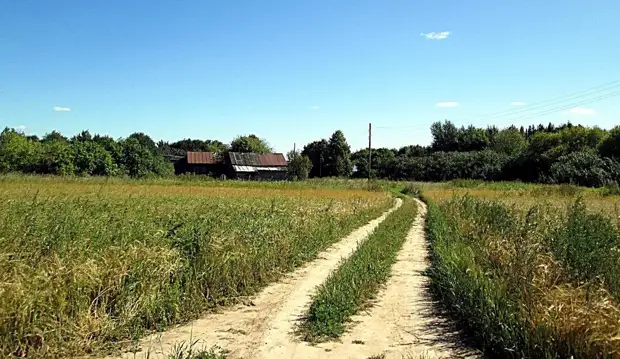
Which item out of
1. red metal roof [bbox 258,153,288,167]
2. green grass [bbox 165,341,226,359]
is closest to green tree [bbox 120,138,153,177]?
red metal roof [bbox 258,153,288,167]

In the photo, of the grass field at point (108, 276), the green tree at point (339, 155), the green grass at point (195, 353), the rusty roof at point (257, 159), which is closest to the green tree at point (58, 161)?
the rusty roof at point (257, 159)

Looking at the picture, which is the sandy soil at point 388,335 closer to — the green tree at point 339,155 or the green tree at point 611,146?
the green tree at point 611,146

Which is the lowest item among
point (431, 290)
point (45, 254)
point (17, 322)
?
point (431, 290)

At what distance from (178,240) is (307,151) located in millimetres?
90099

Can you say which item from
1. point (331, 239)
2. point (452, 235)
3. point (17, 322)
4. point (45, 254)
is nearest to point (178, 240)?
point (45, 254)

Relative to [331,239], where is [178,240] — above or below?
above

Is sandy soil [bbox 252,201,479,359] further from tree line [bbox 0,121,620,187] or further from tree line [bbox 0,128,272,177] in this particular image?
tree line [bbox 0,128,272,177]

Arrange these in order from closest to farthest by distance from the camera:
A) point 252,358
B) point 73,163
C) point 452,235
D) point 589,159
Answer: point 252,358 < point 452,235 < point 589,159 < point 73,163

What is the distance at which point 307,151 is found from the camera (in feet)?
324

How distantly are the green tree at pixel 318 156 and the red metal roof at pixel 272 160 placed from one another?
6.05 metres

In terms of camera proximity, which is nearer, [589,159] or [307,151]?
[589,159]

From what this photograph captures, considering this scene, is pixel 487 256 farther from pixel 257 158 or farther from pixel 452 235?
pixel 257 158

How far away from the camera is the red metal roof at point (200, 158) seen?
96.9m

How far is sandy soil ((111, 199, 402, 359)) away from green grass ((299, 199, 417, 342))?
0.38 metres
